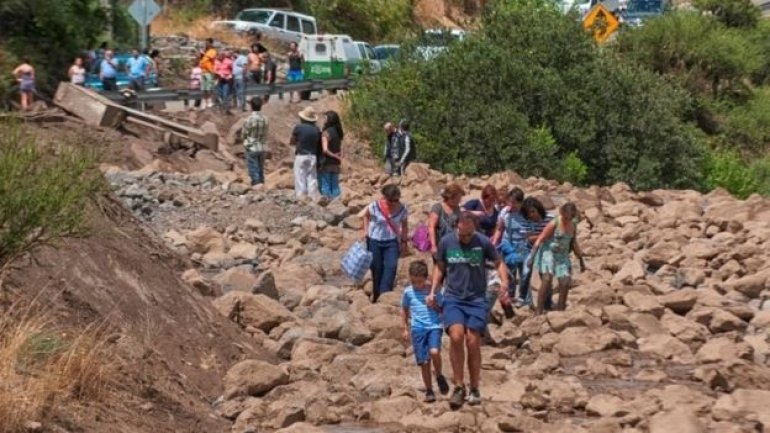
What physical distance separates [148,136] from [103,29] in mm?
6515

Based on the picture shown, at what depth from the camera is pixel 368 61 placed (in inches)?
1614

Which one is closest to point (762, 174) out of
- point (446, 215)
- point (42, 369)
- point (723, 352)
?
point (723, 352)

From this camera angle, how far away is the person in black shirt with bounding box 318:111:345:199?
72.2ft

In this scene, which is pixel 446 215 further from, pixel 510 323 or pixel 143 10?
pixel 143 10

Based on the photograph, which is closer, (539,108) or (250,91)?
(539,108)

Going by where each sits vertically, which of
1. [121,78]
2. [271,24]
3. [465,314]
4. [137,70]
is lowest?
[271,24]

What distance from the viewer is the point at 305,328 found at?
1461cm

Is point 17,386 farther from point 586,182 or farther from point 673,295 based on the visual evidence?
point 586,182

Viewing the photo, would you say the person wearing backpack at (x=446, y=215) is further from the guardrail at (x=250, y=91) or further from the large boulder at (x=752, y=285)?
the guardrail at (x=250, y=91)

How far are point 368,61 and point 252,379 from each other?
96.1ft

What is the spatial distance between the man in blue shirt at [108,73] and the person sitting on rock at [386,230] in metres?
16.9

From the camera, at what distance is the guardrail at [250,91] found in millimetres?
30891

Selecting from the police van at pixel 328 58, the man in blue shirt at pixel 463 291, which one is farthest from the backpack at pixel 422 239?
the police van at pixel 328 58

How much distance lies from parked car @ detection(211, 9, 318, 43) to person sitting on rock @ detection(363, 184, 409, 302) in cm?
3408
